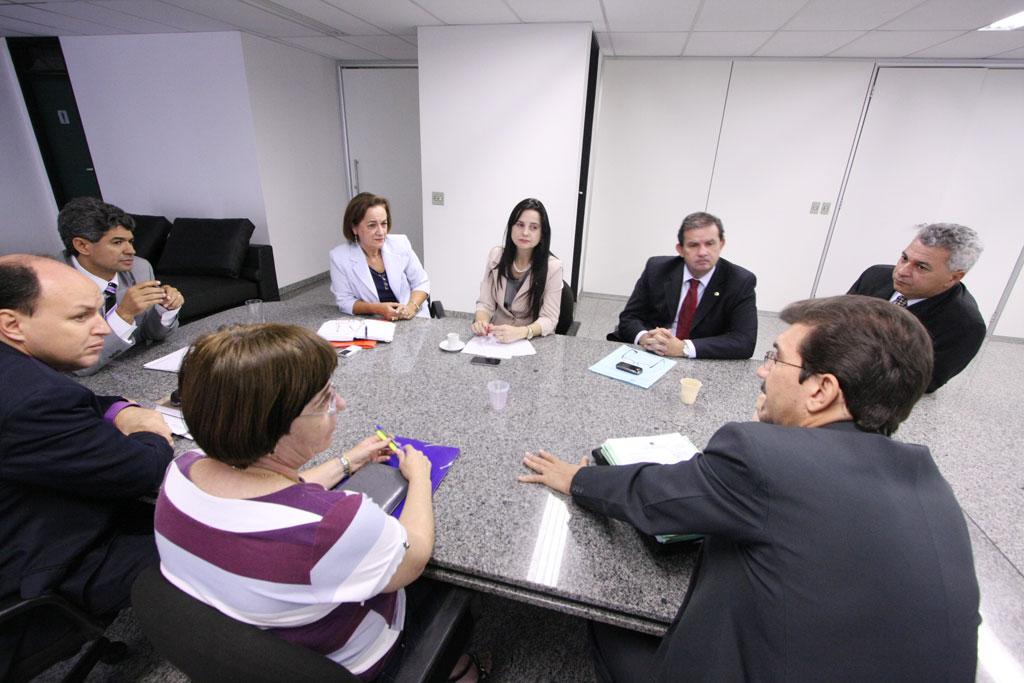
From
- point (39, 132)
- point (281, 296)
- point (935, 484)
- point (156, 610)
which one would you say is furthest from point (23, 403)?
point (39, 132)

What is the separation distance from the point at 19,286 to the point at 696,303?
2.33 meters

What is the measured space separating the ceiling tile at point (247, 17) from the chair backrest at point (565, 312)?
10.5ft

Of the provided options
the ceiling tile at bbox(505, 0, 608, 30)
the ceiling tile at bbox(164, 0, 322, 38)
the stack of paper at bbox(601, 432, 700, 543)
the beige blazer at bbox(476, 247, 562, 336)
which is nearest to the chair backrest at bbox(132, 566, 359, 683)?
the stack of paper at bbox(601, 432, 700, 543)

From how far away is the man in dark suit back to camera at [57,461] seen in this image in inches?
35.8

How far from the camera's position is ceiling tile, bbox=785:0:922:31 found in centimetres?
269

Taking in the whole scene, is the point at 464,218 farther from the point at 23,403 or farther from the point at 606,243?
the point at 23,403

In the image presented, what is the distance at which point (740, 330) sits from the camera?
199 centimetres

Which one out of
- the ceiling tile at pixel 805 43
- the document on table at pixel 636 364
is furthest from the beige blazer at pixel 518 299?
the ceiling tile at pixel 805 43

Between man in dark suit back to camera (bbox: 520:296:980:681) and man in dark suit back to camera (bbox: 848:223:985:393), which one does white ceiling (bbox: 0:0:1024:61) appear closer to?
man in dark suit back to camera (bbox: 848:223:985:393)

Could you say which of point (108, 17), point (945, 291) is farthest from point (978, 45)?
point (108, 17)

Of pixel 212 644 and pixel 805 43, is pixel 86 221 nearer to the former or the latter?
pixel 212 644

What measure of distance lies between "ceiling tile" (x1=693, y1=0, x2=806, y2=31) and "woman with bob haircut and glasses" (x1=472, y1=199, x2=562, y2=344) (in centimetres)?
201

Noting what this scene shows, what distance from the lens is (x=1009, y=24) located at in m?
2.93

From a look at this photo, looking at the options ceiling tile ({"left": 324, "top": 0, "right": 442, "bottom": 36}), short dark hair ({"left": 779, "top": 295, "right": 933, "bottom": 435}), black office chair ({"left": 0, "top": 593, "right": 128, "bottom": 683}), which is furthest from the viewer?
ceiling tile ({"left": 324, "top": 0, "right": 442, "bottom": 36})
